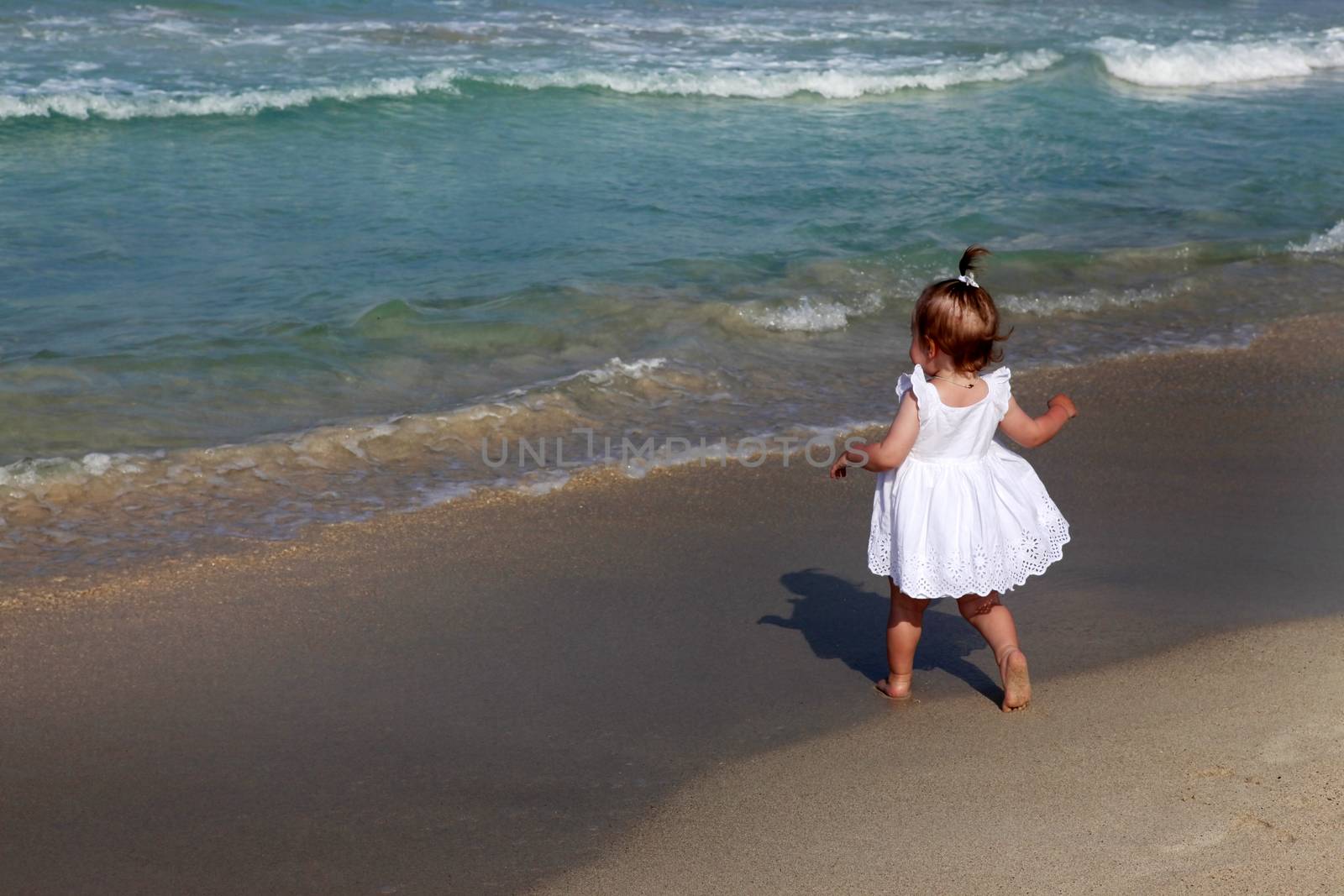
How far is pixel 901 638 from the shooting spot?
12.2ft

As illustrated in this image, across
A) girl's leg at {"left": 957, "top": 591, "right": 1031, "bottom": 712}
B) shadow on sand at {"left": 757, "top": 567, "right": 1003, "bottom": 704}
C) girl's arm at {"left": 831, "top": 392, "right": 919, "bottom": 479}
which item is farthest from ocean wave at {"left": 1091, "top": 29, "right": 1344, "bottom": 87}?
girl's arm at {"left": 831, "top": 392, "right": 919, "bottom": 479}

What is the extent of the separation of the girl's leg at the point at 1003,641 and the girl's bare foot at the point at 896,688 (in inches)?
9.7

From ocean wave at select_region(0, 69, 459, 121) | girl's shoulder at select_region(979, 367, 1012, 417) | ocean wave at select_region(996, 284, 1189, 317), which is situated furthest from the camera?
ocean wave at select_region(0, 69, 459, 121)

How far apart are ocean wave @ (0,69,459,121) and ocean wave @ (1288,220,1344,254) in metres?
8.01

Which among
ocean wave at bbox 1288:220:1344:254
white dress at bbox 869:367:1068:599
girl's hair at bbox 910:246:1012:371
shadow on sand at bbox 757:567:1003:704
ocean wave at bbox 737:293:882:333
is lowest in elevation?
shadow on sand at bbox 757:567:1003:704

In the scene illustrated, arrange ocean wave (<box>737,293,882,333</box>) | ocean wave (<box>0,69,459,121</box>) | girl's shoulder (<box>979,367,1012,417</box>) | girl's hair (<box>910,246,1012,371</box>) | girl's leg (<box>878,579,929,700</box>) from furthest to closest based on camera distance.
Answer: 1. ocean wave (<box>0,69,459,121</box>)
2. ocean wave (<box>737,293,882,333</box>)
3. girl's leg (<box>878,579,929,700</box>)
4. girl's shoulder (<box>979,367,1012,417</box>)
5. girl's hair (<box>910,246,1012,371</box>)

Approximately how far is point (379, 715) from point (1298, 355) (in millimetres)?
5238

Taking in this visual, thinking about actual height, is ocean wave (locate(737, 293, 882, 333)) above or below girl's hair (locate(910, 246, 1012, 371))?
below

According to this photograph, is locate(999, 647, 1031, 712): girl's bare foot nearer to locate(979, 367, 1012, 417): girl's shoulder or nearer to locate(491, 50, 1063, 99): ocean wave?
locate(979, 367, 1012, 417): girl's shoulder

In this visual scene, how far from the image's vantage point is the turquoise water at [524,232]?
5.90 m

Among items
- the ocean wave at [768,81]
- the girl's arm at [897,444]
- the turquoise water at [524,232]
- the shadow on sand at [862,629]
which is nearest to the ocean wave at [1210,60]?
the turquoise water at [524,232]

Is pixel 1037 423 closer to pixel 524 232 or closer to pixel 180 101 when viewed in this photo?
pixel 524 232

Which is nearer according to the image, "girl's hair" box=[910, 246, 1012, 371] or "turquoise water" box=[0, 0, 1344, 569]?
"girl's hair" box=[910, 246, 1012, 371]

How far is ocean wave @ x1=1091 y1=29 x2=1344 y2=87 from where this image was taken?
16219 mm
